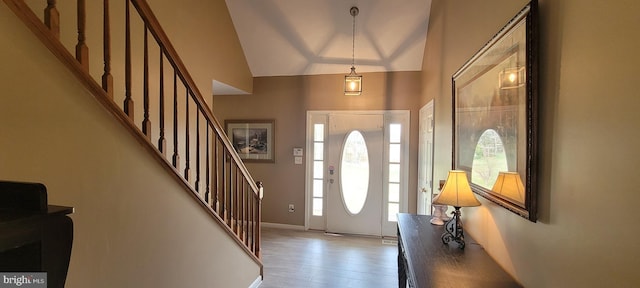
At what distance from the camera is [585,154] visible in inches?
36.8

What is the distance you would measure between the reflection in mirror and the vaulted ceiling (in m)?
2.39

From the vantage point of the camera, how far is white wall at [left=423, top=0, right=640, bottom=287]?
0.77m

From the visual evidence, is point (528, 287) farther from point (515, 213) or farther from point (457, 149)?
point (457, 149)

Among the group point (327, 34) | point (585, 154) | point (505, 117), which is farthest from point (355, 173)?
point (585, 154)

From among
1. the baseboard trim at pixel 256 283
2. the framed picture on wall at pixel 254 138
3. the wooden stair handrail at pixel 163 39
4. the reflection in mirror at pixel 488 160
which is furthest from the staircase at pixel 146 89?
the reflection in mirror at pixel 488 160

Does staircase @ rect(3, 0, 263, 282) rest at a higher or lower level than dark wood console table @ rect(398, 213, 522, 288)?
higher

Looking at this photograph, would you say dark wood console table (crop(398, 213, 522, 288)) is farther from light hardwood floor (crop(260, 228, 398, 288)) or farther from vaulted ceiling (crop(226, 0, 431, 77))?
vaulted ceiling (crop(226, 0, 431, 77))

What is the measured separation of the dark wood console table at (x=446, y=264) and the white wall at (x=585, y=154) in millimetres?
108

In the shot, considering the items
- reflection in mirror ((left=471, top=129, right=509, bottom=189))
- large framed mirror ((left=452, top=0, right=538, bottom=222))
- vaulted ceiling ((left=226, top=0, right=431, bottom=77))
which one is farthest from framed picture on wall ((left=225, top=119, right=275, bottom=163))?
reflection in mirror ((left=471, top=129, right=509, bottom=189))

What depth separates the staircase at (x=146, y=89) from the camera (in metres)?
1.19

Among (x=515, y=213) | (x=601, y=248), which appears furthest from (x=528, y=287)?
(x=601, y=248)

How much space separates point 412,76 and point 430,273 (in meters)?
3.49

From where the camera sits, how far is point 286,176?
4.86 meters

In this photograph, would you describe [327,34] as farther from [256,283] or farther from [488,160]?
[256,283]
